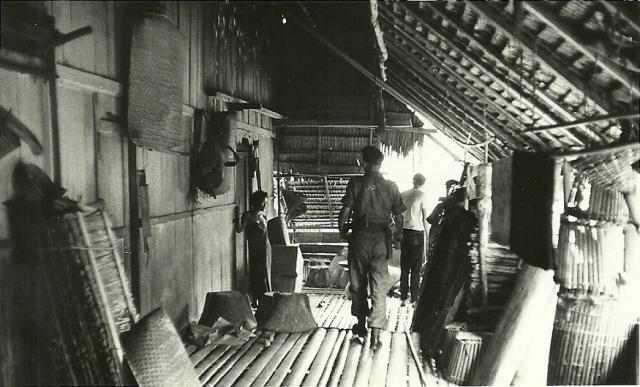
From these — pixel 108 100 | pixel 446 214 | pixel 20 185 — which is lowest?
pixel 446 214

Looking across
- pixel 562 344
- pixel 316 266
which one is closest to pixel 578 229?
pixel 562 344

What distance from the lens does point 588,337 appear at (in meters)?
6.39

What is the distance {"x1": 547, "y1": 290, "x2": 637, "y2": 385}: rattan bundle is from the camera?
627cm

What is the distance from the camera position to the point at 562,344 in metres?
6.55

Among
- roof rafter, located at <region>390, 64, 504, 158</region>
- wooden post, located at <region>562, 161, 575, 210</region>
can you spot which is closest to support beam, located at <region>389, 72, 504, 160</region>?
roof rafter, located at <region>390, 64, 504, 158</region>

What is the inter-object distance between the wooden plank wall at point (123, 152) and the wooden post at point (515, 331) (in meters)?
3.57

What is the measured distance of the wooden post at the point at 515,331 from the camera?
5.37 meters

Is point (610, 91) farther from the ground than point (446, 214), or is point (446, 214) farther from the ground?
point (610, 91)

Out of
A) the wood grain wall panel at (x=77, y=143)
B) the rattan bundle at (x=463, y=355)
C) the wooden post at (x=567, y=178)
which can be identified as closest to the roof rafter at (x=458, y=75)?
the wooden post at (x=567, y=178)

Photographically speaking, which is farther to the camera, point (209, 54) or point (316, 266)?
point (316, 266)

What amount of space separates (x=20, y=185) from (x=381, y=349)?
4.45 metres

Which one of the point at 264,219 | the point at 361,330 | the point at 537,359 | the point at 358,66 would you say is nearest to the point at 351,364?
the point at 361,330

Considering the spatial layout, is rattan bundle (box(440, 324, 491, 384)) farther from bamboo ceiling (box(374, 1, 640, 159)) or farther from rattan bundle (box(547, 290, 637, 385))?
bamboo ceiling (box(374, 1, 640, 159))

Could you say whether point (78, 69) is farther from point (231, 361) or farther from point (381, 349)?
point (381, 349)
